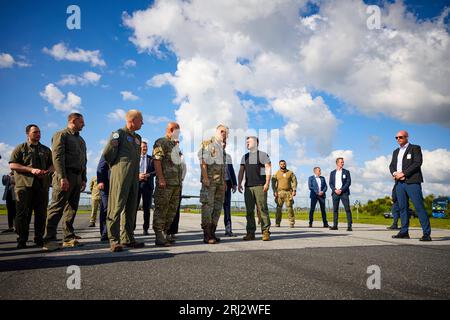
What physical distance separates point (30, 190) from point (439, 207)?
97.4ft

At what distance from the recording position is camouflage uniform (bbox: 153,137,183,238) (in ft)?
17.3

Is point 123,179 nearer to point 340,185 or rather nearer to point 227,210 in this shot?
point 227,210

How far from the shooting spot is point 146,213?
7.29m

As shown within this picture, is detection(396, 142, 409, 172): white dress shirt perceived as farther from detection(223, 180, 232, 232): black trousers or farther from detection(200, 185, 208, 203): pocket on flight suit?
detection(200, 185, 208, 203): pocket on flight suit

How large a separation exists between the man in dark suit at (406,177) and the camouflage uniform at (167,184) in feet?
16.6

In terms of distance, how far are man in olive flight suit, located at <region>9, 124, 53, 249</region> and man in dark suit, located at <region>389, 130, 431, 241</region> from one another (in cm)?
746

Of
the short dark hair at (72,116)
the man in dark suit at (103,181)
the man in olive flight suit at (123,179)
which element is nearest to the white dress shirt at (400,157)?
the man in olive flight suit at (123,179)

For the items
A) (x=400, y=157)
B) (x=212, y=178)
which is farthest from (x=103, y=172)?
(x=400, y=157)

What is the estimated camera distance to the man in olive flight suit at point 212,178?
18.6ft

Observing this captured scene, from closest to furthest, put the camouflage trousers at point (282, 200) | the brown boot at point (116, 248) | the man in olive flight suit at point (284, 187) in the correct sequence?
the brown boot at point (116, 248)
the camouflage trousers at point (282, 200)
the man in olive flight suit at point (284, 187)

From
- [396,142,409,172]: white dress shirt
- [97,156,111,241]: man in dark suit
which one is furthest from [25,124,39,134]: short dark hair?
[396,142,409,172]: white dress shirt

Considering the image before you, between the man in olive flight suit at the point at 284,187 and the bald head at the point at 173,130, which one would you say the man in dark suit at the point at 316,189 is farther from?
the bald head at the point at 173,130
